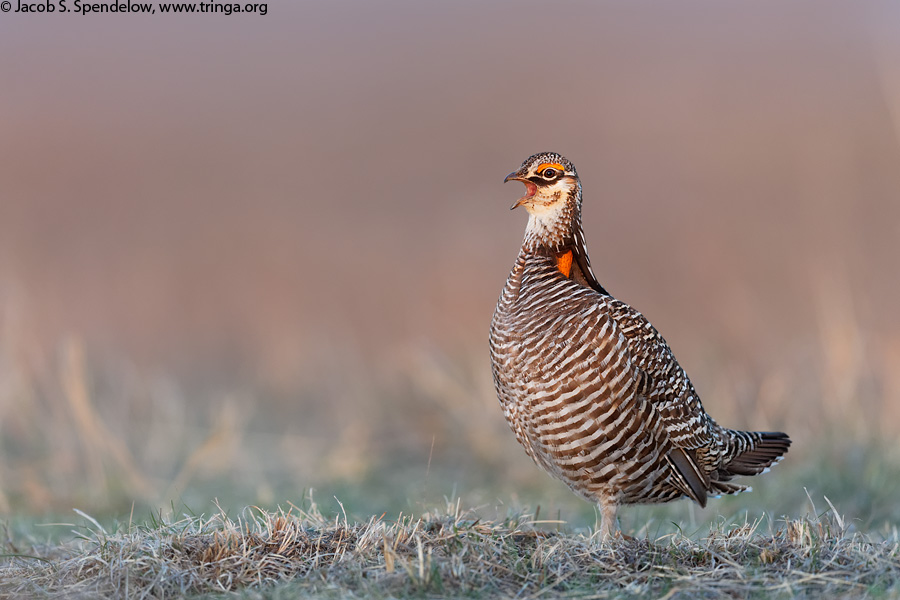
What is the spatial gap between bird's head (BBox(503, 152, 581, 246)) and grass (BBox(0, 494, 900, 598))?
4.39 ft

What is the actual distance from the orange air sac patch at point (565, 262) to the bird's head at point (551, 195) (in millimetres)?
66

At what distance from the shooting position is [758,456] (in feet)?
16.5

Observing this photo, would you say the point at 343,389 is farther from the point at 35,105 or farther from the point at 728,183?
the point at 35,105

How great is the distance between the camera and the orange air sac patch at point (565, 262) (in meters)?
4.68

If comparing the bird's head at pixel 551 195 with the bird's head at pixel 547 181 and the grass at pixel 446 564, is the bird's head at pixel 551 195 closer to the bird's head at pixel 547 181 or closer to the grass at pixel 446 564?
the bird's head at pixel 547 181

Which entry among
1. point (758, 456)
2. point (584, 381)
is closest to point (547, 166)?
point (584, 381)

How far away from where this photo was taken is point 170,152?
20.6 meters

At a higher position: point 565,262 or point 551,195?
point 551,195

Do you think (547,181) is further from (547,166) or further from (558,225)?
(558,225)

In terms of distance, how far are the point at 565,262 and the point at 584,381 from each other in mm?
725

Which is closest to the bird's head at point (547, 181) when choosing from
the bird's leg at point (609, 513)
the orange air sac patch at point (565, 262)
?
the orange air sac patch at point (565, 262)

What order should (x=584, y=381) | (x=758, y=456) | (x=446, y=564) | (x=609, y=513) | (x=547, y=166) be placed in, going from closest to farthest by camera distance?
(x=446, y=564) < (x=584, y=381) < (x=609, y=513) < (x=547, y=166) < (x=758, y=456)

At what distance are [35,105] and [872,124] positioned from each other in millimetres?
16175

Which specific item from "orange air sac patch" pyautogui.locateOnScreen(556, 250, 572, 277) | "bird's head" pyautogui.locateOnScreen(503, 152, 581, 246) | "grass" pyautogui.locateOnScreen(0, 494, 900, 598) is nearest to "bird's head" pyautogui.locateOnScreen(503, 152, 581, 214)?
"bird's head" pyautogui.locateOnScreen(503, 152, 581, 246)
